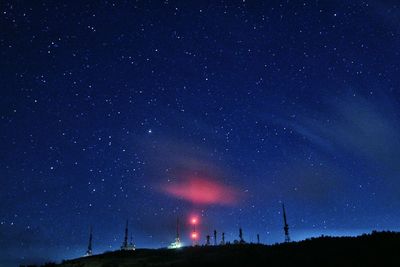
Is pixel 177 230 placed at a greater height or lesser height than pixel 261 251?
greater

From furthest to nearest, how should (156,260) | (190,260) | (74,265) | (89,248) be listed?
(89,248)
(74,265)
(156,260)
(190,260)

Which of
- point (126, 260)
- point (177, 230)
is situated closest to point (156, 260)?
point (126, 260)

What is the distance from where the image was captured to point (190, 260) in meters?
28.6

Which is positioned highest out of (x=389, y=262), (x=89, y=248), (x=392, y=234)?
(x=89, y=248)

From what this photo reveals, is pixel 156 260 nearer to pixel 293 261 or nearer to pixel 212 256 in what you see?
pixel 212 256

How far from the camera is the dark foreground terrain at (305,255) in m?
22.7

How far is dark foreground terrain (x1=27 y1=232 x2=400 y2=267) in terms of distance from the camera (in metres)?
22.7

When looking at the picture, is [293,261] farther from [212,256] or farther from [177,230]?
[177,230]

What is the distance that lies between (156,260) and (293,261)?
1189cm

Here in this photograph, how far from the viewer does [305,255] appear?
998 inches

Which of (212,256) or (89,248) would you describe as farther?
(89,248)

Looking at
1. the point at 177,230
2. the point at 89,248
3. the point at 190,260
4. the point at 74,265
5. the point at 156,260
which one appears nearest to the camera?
the point at 190,260

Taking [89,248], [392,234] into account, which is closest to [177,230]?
[89,248]

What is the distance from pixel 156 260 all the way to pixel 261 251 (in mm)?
8702
